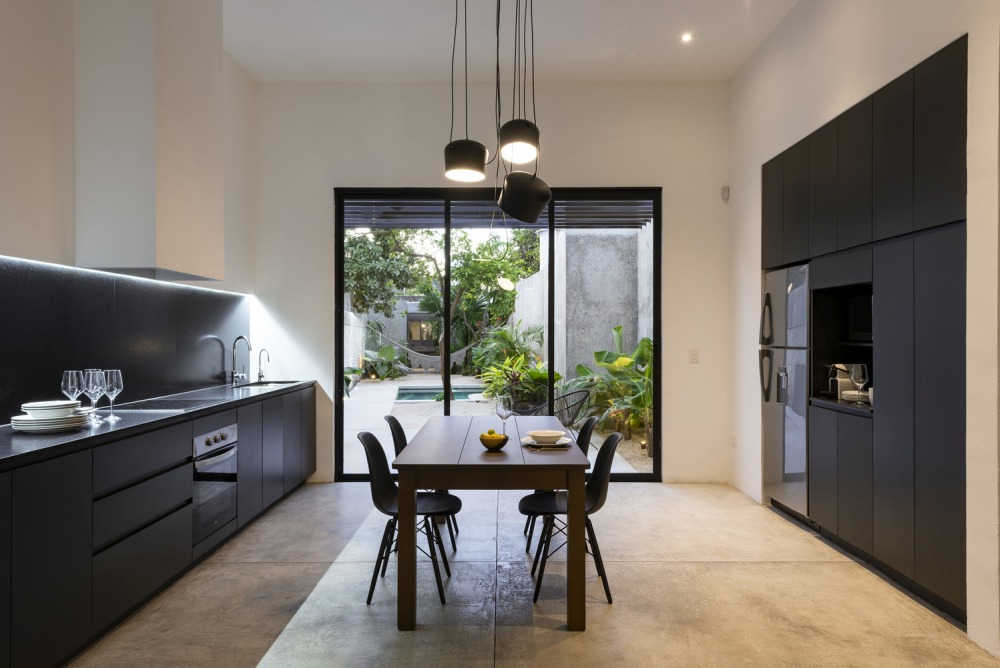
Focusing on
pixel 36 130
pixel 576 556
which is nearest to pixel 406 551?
pixel 576 556

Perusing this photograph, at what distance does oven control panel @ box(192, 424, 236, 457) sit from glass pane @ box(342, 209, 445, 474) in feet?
6.04

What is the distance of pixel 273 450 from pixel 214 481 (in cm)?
93

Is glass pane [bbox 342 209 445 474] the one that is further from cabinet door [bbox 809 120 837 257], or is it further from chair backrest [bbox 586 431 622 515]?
cabinet door [bbox 809 120 837 257]

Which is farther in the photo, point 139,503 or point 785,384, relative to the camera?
point 785,384

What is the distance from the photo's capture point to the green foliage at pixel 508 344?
5594 millimetres

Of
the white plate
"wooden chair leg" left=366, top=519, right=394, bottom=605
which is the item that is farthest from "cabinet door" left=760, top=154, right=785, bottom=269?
"wooden chair leg" left=366, top=519, right=394, bottom=605

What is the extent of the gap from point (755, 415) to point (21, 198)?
5019 mm

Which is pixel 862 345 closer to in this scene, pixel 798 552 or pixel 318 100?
pixel 798 552

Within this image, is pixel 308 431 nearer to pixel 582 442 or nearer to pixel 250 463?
pixel 250 463

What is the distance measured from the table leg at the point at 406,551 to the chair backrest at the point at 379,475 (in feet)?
0.81

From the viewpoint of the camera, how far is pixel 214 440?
3.58m

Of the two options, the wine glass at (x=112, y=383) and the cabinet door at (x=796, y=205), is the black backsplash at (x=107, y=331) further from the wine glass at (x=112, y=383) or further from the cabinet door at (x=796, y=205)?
the cabinet door at (x=796, y=205)

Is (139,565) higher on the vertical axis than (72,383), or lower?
lower

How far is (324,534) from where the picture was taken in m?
4.06
